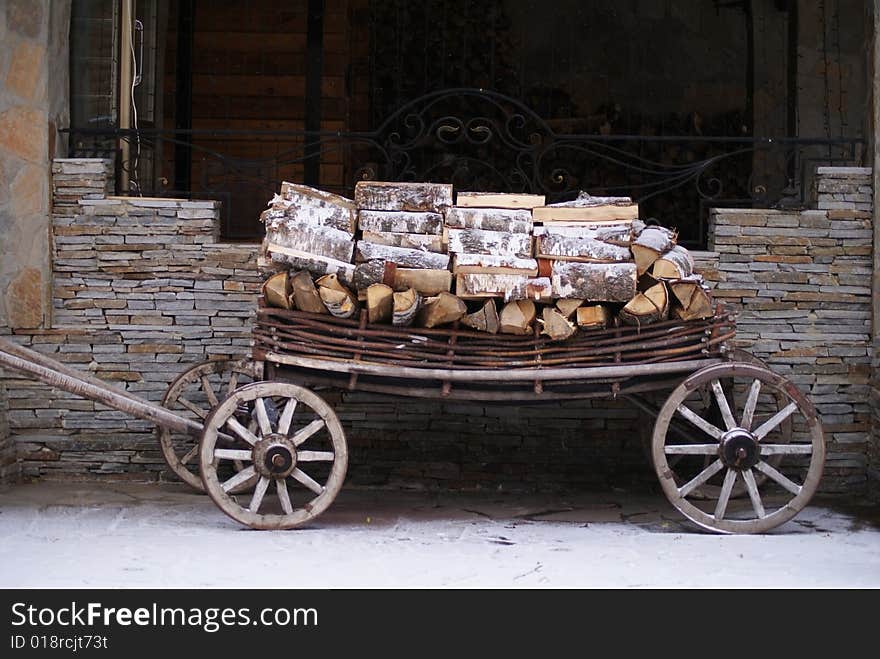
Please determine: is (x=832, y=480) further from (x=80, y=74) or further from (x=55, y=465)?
(x=80, y=74)

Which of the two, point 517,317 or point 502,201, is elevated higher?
point 502,201

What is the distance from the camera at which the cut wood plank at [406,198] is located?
621 centimetres

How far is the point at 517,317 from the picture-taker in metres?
6.01

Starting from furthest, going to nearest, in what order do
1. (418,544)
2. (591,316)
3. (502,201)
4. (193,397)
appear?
(193,397) → (502,201) → (591,316) → (418,544)

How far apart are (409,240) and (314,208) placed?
20.0 inches

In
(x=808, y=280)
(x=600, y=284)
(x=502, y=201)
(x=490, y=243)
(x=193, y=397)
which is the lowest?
(x=193, y=397)

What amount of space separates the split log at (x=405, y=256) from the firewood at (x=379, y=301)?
16 centimetres

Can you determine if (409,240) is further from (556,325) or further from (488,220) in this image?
(556,325)

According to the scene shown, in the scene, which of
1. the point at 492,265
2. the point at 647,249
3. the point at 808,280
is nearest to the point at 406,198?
the point at 492,265

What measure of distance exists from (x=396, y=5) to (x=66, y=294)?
4363 mm

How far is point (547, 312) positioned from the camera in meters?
6.02

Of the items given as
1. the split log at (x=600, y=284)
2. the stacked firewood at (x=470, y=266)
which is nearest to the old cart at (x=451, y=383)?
the stacked firewood at (x=470, y=266)

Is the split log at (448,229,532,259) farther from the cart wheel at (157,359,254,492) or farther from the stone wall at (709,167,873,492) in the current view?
the stone wall at (709,167,873,492)

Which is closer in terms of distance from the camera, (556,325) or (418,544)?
(418,544)
